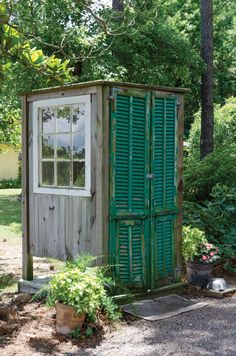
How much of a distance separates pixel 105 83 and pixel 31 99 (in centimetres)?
122

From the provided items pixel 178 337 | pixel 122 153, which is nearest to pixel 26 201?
pixel 122 153

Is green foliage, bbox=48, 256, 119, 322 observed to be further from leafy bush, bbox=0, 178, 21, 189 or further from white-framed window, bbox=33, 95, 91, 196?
leafy bush, bbox=0, 178, 21, 189

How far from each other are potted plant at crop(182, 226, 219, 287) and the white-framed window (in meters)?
1.66

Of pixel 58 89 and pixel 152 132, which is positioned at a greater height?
pixel 58 89

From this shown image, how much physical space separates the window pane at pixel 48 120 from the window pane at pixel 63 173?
1.40 feet

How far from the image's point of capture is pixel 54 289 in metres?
4.62

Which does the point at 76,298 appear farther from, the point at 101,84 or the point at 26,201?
the point at 101,84

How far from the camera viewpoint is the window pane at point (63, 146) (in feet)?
18.5

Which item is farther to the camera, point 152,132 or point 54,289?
point 152,132

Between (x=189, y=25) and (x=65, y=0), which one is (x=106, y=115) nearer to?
(x=65, y=0)

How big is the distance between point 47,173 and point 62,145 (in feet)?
1.36

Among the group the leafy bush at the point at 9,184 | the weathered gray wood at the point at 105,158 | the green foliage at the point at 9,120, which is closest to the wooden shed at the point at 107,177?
the weathered gray wood at the point at 105,158

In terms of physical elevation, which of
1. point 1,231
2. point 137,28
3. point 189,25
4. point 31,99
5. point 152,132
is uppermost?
point 189,25

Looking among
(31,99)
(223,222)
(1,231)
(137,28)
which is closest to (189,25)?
(137,28)
